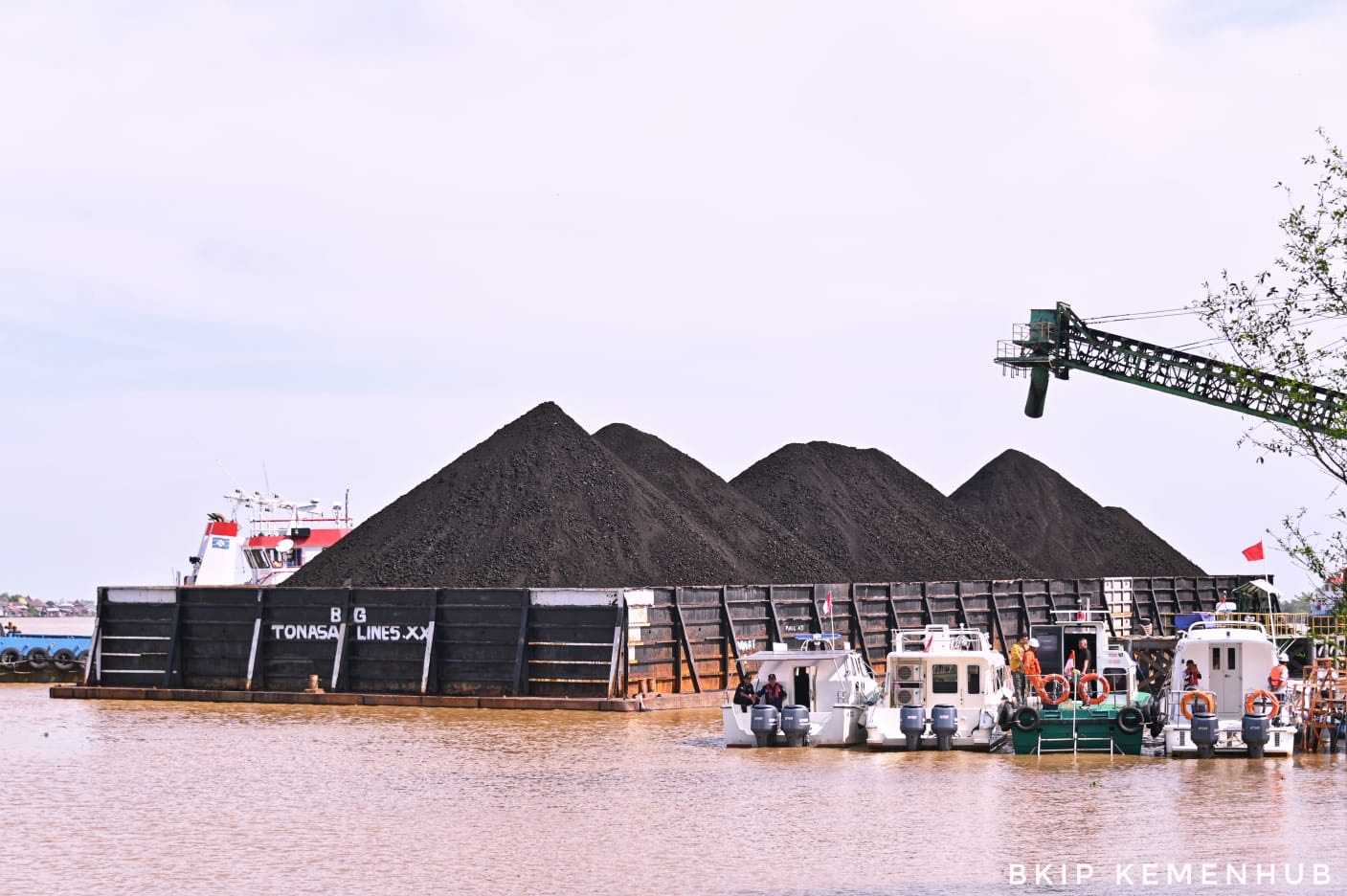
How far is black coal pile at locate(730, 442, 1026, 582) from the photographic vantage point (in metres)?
57.5

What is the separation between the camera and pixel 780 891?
1641cm

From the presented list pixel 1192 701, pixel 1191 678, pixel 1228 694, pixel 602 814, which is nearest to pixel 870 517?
pixel 1228 694

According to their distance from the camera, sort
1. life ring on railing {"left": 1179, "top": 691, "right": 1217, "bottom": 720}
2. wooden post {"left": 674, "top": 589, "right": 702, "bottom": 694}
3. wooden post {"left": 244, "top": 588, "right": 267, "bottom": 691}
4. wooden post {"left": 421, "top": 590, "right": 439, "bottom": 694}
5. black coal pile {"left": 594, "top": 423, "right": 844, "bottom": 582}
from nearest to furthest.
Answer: life ring on railing {"left": 1179, "top": 691, "right": 1217, "bottom": 720} < wooden post {"left": 421, "top": 590, "right": 439, "bottom": 694} < wooden post {"left": 674, "top": 589, "right": 702, "bottom": 694} < wooden post {"left": 244, "top": 588, "right": 267, "bottom": 691} < black coal pile {"left": 594, "top": 423, "right": 844, "bottom": 582}

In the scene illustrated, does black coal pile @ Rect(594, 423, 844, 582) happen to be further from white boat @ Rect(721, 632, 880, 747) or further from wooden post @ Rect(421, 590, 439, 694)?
white boat @ Rect(721, 632, 880, 747)

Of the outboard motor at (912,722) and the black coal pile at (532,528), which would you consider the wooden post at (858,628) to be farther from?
the outboard motor at (912,722)

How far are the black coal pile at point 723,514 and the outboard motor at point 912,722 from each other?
18600 millimetres

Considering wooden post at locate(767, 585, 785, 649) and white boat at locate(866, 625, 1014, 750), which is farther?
wooden post at locate(767, 585, 785, 649)

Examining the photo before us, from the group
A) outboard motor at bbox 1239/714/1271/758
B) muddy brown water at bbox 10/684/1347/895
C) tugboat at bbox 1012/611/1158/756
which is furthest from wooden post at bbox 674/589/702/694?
outboard motor at bbox 1239/714/1271/758

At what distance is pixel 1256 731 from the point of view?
89.5ft

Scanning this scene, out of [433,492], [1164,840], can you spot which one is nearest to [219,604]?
[433,492]

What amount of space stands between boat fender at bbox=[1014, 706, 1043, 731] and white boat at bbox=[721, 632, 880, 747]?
3198 millimetres

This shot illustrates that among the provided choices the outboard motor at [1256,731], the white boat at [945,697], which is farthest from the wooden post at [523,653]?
the outboard motor at [1256,731]

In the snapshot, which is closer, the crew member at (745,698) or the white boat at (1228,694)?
the white boat at (1228,694)

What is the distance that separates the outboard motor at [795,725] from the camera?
30000 mm
